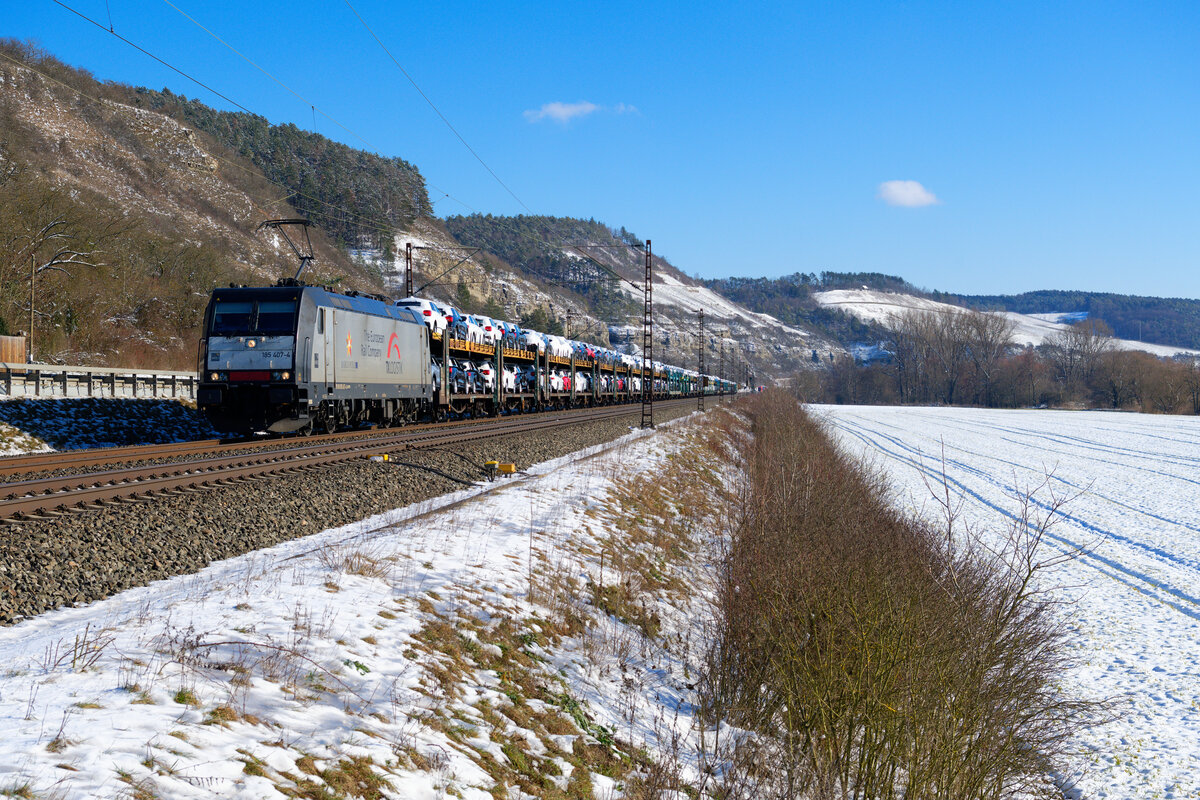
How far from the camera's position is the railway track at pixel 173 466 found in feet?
30.7

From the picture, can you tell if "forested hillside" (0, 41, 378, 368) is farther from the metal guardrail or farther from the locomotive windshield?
the metal guardrail

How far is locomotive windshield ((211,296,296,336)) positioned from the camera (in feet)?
59.2

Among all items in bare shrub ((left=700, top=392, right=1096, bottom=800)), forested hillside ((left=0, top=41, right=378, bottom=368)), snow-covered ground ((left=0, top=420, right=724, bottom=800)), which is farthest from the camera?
forested hillside ((left=0, top=41, right=378, bottom=368))

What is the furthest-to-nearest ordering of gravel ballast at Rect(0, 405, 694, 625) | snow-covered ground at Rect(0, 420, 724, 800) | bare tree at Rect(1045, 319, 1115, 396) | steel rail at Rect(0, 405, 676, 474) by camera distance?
bare tree at Rect(1045, 319, 1115, 396)
steel rail at Rect(0, 405, 676, 474)
gravel ballast at Rect(0, 405, 694, 625)
snow-covered ground at Rect(0, 420, 724, 800)

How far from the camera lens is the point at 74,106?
8525 centimetres

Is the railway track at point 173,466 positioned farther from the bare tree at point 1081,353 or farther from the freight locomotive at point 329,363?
the bare tree at point 1081,353

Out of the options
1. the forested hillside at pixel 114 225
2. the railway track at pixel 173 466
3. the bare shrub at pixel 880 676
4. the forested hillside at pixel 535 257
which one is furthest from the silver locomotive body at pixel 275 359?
the forested hillside at pixel 535 257

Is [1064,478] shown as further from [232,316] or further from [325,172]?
[325,172]

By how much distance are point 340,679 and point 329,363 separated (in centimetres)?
1544

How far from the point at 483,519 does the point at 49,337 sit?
29.4 meters

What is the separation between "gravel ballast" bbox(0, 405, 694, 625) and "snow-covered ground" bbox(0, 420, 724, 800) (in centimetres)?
35

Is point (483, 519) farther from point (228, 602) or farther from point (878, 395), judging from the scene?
point (878, 395)

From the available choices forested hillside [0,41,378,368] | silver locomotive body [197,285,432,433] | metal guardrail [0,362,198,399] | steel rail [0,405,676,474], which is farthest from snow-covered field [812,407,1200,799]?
metal guardrail [0,362,198,399]

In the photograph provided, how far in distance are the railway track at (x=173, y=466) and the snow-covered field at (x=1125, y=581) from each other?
959 centimetres
